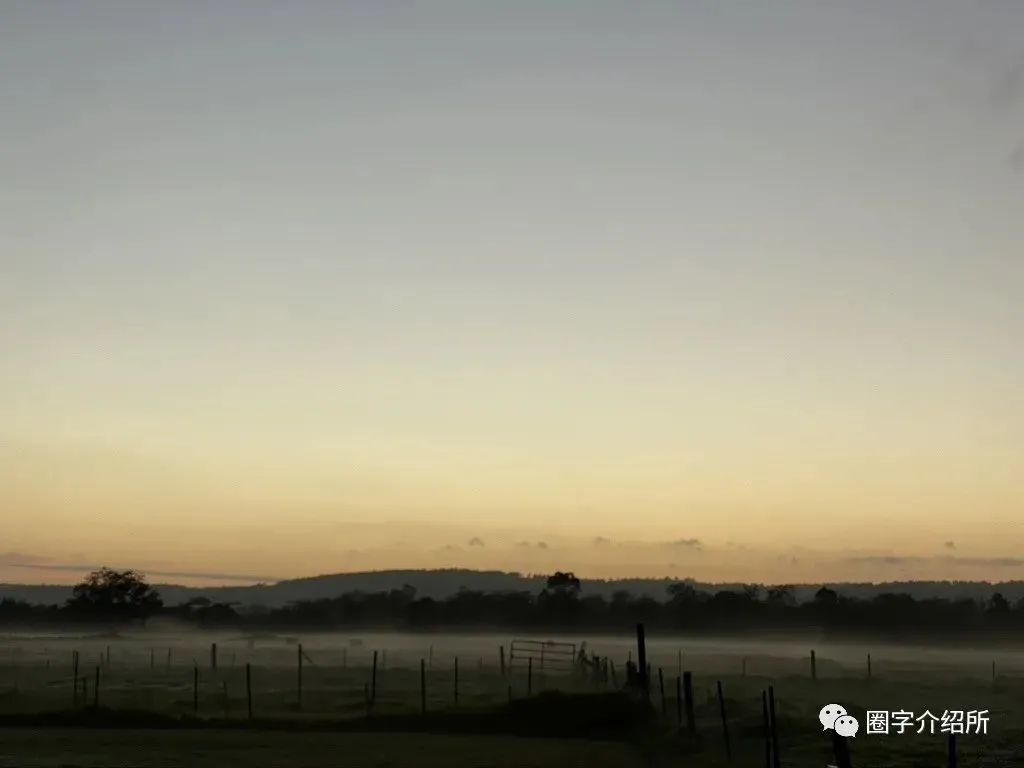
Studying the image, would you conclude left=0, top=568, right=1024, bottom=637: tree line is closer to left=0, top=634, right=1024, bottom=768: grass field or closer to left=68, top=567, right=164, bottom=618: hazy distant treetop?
left=68, top=567, right=164, bottom=618: hazy distant treetop

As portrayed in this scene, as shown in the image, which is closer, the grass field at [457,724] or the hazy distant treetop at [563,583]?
the grass field at [457,724]

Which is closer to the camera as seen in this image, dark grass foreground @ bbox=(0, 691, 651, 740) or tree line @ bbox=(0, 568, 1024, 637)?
dark grass foreground @ bbox=(0, 691, 651, 740)

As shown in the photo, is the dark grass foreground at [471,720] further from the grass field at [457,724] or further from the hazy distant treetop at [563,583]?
the hazy distant treetop at [563,583]

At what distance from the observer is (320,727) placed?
1464 inches

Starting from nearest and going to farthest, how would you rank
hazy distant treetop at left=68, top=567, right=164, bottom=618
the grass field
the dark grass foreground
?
the grass field
the dark grass foreground
hazy distant treetop at left=68, top=567, right=164, bottom=618

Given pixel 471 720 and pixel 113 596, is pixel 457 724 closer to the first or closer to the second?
pixel 471 720

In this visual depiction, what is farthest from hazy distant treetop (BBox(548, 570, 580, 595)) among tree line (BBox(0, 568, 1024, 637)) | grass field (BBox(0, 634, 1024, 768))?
grass field (BBox(0, 634, 1024, 768))

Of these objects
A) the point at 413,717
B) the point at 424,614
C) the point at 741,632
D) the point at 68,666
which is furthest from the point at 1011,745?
the point at 424,614

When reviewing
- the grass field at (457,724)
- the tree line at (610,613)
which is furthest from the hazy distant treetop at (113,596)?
the grass field at (457,724)

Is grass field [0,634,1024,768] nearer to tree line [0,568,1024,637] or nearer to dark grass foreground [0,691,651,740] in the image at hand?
dark grass foreground [0,691,651,740]

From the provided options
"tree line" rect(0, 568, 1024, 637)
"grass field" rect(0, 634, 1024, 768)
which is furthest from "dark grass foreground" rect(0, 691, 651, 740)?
"tree line" rect(0, 568, 1024, 637)

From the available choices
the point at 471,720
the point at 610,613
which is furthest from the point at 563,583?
the point at 471,720

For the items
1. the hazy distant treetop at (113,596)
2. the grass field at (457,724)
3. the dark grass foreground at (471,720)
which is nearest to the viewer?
the grass field at (457,724)

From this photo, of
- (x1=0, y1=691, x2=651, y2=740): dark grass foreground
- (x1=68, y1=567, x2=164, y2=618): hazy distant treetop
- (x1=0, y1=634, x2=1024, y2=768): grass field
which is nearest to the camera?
(x1=0, y1=634, x2=1024, y2=768): grass field
